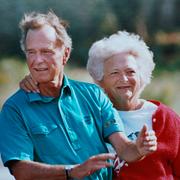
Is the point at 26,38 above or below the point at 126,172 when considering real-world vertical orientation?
above

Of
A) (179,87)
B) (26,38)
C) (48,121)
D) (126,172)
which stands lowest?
(179,87)

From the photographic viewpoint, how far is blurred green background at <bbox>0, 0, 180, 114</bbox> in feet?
33.9

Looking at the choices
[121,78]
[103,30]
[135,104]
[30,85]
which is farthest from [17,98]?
[103,30]

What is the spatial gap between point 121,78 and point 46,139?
0.70 meters

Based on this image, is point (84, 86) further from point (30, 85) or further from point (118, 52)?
point (118, 52)

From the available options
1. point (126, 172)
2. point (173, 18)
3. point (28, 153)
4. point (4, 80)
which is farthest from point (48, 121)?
point (173, 18)

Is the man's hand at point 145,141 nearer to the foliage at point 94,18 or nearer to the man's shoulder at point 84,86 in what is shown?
the man's shoulder at point 84,86

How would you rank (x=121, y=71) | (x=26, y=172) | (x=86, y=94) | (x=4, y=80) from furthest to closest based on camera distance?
(x=4, y=80), (x=121, y=71), (x=86, y=94), (x=26, y=172)

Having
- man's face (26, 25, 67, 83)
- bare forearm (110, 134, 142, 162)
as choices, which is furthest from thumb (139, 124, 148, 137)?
man's face (26, 25, 67, 83)

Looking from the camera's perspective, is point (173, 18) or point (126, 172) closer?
point (126, 172)

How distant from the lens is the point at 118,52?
4.66 m

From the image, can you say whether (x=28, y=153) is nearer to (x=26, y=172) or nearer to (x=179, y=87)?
(x=26, y=172)

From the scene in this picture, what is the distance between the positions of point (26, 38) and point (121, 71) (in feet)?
2.21

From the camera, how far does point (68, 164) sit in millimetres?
4098
